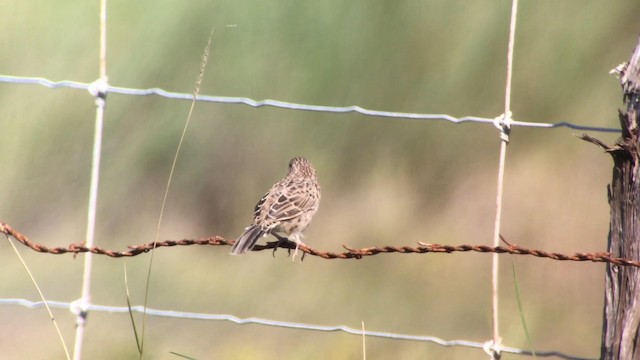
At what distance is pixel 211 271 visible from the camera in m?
7.35

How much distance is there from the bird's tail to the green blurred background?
79.9 inches

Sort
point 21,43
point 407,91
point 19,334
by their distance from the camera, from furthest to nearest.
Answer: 1. point 21,43
2. point 407,91
3. point 19,334

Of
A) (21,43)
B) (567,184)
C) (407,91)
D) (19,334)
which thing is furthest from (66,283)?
(567,184)

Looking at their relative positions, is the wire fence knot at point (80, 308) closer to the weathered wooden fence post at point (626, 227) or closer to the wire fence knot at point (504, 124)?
the wire fence knot at point (504, 124)

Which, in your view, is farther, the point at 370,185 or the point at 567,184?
the point at 370,185

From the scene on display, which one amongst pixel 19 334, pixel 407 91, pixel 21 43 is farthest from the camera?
pixel 21 43

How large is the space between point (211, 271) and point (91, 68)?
161 cm

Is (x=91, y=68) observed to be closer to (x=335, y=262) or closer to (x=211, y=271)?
(x=211, y=271)

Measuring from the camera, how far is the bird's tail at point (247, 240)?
411 cm

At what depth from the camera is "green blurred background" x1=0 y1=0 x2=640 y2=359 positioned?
673 centimetres

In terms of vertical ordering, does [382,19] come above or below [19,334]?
above

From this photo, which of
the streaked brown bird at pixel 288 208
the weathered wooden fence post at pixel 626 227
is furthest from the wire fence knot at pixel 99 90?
the weathered wooden fence post at pixel 626 227

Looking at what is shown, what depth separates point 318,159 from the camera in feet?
23.9

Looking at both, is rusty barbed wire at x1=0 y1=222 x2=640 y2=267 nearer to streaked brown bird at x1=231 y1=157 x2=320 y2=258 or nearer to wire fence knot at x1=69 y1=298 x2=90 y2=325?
wire fence knot at x1=69 y1=298 x2=90 y2=325
